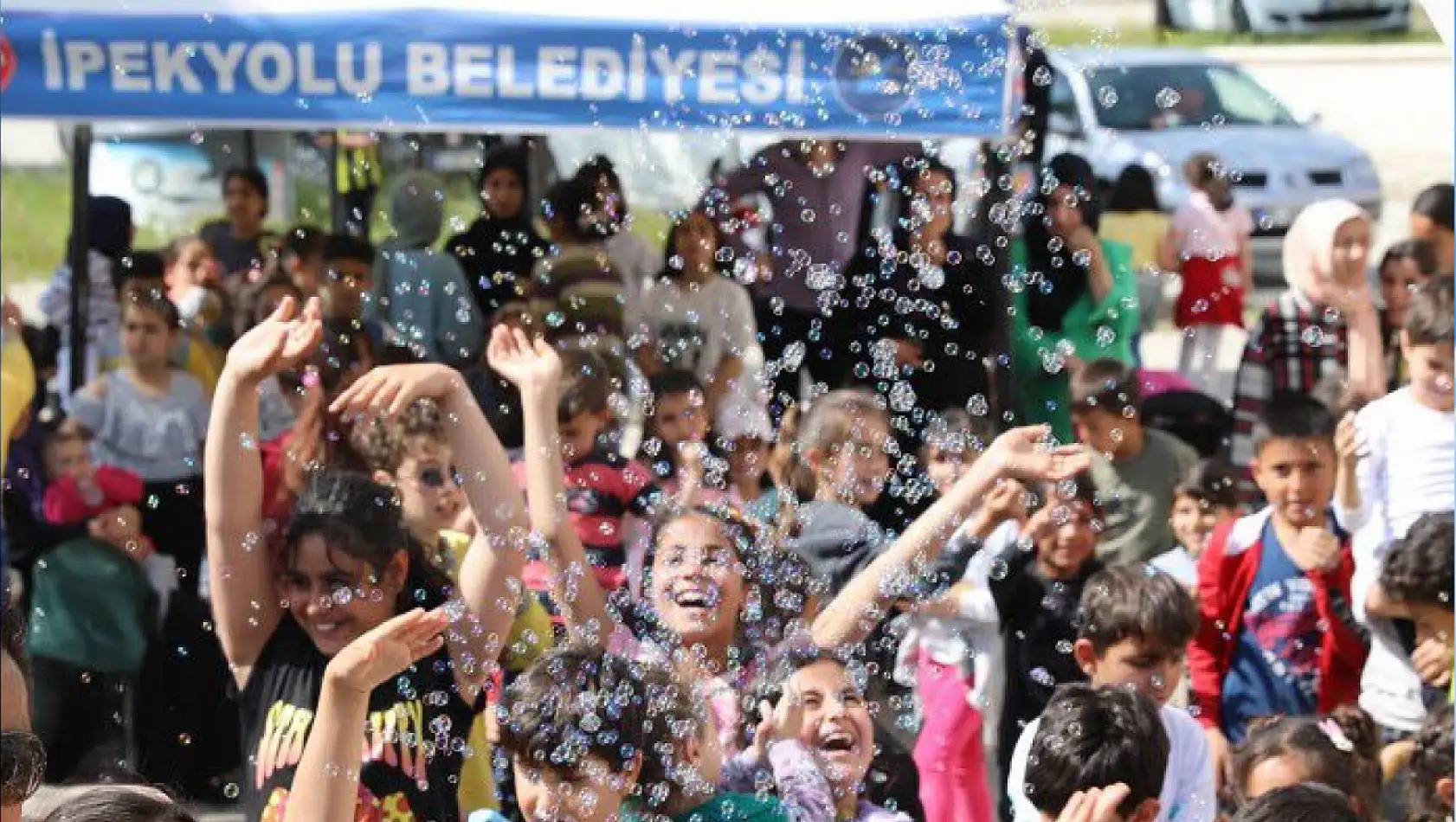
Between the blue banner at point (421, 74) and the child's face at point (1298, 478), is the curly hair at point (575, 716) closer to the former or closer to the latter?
the child's face at point (1298, 478)

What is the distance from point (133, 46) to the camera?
5.28 m

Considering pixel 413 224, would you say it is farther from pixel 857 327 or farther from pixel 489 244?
pixel 857 327

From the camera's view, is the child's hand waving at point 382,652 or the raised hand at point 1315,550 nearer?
the child's hand waving at point 382,652

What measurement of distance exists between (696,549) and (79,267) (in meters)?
3.37

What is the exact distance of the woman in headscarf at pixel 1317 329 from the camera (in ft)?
17.0

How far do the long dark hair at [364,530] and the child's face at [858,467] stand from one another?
0.78 meters

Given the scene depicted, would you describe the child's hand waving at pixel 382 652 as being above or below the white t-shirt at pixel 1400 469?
above

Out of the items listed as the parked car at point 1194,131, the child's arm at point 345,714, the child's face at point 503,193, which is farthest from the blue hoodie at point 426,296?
the parked car at point 1194,131

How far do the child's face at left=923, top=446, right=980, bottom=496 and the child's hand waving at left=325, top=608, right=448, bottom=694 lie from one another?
153 centimetres

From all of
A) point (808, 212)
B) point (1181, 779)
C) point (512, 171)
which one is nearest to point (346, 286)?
point (512, 171)

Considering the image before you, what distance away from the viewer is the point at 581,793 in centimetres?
307

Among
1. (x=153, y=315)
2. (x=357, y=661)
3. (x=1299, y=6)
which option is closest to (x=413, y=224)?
(x=153, y=315)

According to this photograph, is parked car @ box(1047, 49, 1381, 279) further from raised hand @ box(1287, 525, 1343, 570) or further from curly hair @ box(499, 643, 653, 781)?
curly hair @ box(499, 643, 653, 781)

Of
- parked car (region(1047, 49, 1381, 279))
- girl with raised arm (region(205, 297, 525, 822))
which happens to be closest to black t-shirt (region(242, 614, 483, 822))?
girl with raised arm (region(205, 297, 525, 822))
